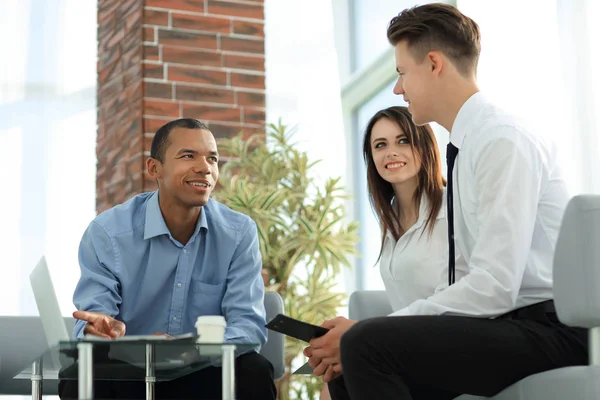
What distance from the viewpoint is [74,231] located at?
5.30m

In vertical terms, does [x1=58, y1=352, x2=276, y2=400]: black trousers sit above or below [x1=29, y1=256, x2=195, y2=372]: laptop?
below

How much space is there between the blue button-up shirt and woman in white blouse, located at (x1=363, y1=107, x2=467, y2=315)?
0.44m

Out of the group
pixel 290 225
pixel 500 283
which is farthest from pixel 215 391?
pixel 290 225

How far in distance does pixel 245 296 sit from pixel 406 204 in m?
0.59

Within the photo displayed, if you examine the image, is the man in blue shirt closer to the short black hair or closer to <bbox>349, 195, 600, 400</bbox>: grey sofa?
the short black hair

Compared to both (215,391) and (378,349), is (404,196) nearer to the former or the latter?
(215,391)

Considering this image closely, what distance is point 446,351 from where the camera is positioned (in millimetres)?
1703

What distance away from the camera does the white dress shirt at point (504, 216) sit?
173 centimetres

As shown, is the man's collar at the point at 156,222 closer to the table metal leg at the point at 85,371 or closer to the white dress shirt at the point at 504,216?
the table metal leg at the point at 85,371

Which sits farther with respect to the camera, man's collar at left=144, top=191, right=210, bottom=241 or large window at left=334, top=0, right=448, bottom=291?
large window at left=334, top=0, right=448, bottom=291

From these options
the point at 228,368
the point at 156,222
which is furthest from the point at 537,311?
the point at 156,222

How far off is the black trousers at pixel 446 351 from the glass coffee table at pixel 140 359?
26 cm

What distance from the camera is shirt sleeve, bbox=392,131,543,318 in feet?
5.66

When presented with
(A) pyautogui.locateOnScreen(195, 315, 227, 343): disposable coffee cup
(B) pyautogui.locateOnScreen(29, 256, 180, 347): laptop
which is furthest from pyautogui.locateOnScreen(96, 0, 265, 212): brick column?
(A) pyautogui.locateOnScreen(195, 315, 227, 343): disposable coffee cup
